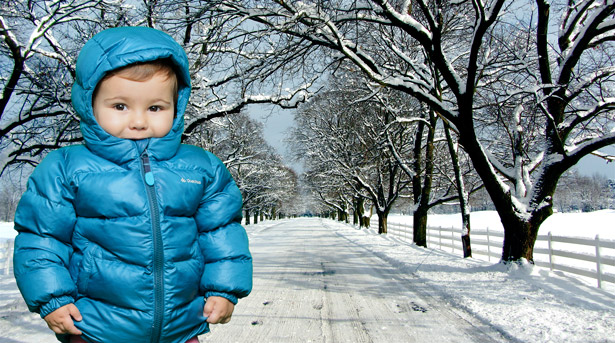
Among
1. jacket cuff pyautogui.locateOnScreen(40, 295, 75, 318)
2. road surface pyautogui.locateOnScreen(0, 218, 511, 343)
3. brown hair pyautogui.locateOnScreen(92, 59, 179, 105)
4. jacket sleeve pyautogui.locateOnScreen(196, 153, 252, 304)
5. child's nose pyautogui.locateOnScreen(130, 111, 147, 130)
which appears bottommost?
road surface pyautogui.locateOnScreen(0, 218, 511, 343)

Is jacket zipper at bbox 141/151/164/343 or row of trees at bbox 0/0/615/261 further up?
row of trees at bbox 0/0/615/261

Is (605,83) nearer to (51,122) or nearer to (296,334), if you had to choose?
(296,334)

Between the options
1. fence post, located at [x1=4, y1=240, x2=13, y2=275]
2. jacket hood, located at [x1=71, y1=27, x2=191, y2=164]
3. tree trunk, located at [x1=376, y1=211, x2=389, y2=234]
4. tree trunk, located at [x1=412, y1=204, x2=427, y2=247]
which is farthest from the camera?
tree trunk, located at [x1=376, y1=211, x2=389, y2=234]

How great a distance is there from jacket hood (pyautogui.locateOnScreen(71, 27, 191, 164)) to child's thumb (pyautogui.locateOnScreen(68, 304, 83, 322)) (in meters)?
0.62

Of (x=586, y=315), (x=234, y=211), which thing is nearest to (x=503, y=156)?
(x=586, y=315)

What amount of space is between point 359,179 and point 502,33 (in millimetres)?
13626

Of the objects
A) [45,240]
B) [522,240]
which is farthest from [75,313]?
[522,240]

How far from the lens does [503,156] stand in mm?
12648

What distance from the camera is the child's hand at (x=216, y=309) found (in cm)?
176

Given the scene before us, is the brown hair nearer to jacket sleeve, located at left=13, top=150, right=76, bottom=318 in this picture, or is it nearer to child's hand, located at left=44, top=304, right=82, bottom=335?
jacket sleeve, located at left=13, top=150, right=76, bottom=318

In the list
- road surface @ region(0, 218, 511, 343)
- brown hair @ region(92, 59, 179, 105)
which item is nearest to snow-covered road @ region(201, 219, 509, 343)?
road surface @ region(0, 218, 511, 343)

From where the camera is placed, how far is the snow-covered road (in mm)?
4090

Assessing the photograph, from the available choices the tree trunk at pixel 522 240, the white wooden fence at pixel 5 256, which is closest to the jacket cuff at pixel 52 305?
the tree trunk at pixel 522 240

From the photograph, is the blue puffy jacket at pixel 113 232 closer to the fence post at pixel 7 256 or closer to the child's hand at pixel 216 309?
the child's hand at pixel 216 309
